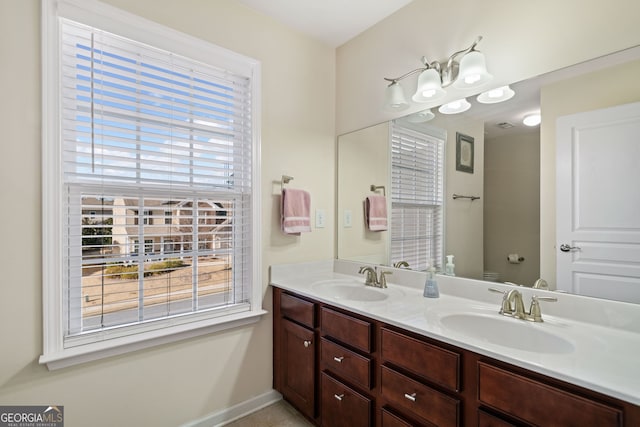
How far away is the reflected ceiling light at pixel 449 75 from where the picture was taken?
1494 mm

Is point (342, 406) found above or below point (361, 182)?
below

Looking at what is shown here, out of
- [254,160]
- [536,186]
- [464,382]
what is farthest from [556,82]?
[254,160]

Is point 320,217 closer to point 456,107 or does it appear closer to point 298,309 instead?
point 298,309

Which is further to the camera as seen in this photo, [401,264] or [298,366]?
[401,264]

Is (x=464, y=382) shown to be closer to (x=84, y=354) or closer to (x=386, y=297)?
(x=386, y=297)

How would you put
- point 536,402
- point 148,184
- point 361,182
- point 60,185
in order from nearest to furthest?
1. point 536,402
2. point 60,185
3. point 148,184
4. point 361,182

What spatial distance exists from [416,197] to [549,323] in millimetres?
945

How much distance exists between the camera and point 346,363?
147 cm

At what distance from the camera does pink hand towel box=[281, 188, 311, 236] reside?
2.01 metres

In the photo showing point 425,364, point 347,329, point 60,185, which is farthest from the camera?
point 347,329

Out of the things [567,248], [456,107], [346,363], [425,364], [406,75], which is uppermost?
[406,75]

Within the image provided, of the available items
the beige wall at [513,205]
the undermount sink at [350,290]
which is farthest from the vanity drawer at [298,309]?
the beige wall at [513,205]

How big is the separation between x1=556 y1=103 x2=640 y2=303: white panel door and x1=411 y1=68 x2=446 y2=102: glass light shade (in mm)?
609

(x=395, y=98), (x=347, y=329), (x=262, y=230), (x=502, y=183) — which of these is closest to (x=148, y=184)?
(x=262, y=230)
